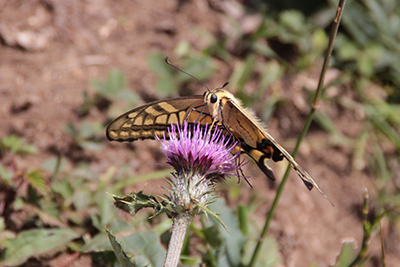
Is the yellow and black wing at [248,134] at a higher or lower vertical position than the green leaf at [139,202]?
higher

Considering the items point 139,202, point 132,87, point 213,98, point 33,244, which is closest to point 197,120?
point 213,98

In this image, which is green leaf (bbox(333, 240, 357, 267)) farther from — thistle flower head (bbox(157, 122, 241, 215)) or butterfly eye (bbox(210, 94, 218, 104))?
butterfly eye (bbox(210, 94, 218, 104))

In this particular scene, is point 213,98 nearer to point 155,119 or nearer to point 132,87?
point 155,119

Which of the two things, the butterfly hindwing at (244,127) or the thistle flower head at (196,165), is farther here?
the butterfly hindwing at (244,127)

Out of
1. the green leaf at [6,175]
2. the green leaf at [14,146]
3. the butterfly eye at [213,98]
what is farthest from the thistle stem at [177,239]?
the green leaf at [14,146]

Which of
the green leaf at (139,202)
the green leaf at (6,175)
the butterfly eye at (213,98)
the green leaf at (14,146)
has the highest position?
the butterfly eye at (213,98)

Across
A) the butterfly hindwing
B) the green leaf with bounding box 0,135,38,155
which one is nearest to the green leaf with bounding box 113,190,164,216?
the butterfly hindwing

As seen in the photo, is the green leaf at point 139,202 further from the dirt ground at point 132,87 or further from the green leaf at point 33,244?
the dirt ground at point 132,87
